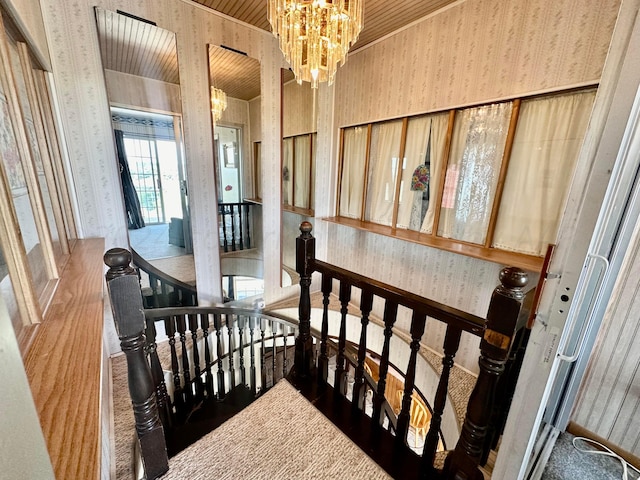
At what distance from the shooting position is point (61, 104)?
6.36 ft

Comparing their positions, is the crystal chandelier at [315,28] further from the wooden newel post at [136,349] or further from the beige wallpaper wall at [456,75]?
the wooden newel post at [136,349]

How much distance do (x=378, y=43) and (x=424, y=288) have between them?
276cm

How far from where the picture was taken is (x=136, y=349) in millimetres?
950

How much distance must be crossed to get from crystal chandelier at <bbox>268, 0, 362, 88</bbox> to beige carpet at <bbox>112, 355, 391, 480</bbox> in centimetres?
220

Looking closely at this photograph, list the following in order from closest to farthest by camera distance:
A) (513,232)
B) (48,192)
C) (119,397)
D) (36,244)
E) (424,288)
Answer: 1. (36,244)
2. (48,192)
3. (119,397)
4. (513,232)
5. (424,288)

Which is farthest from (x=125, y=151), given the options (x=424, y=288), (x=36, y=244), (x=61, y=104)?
(x=424, y=288)

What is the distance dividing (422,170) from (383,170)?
1.68ft

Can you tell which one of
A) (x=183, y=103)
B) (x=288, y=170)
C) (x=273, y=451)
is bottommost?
(x=273, y=451)

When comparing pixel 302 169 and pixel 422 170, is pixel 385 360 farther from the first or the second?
pixel 302 169

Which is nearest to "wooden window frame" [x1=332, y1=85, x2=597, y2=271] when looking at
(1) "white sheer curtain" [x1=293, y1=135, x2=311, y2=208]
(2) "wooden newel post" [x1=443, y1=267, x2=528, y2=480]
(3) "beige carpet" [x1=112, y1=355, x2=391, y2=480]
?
(1) "white sheer curtain" [x1=293, y1=135, x2=311, y2=208]

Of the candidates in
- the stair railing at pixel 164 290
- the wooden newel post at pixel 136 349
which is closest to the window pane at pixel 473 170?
the wooden newel post at pixel 136 349

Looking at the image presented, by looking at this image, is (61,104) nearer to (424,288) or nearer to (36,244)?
(36,244)

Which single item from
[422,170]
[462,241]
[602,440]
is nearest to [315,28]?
[422,170]

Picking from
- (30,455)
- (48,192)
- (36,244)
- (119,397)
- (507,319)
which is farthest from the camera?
(119,397)
